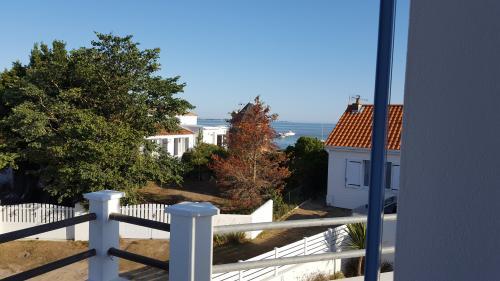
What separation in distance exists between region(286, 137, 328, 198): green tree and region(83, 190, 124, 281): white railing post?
576 inches

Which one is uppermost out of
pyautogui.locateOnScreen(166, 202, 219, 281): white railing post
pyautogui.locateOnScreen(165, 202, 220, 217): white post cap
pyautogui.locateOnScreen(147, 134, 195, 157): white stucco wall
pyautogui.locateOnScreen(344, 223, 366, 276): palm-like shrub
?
pyautogui.locateOnScreen(165, 202, 220, 217): white post cap

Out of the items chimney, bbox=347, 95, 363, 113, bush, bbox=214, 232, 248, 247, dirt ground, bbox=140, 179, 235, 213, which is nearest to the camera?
bush, bbox=214, 232, 248, 247

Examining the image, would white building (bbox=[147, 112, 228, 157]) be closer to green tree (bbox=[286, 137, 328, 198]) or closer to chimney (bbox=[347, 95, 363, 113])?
green tree (bbox=[286, 137, 328, 198])

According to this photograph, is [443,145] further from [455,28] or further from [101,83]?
[101,83]

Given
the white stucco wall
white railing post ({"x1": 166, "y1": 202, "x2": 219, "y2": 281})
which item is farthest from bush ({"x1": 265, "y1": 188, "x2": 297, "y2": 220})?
white railing post ({"x1": 166, "y1": 202, "x2": 219, "y2": 281})

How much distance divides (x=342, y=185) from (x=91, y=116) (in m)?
9.29

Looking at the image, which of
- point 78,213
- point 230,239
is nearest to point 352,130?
point 230,239

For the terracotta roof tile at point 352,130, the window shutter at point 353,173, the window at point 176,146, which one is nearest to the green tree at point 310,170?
the terracotta roof tile at point 352,130

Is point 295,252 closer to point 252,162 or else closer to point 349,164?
point 252,162

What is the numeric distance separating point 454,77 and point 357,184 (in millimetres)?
14919

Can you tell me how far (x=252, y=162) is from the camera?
16062 mm

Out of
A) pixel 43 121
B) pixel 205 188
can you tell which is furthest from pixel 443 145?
pixel 205 188

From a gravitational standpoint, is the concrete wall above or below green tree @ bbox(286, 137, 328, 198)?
above

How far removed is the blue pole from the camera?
1.62m
